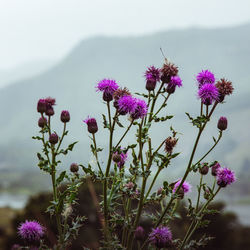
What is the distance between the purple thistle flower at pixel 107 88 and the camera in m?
2.68

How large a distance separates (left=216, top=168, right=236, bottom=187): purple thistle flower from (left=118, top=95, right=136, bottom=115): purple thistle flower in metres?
0.97

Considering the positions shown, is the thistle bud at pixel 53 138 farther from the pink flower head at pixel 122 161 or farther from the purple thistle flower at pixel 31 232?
the purple thistle flower at pixel 31 232

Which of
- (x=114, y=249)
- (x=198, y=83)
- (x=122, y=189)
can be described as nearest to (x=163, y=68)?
(x=198, y=83)

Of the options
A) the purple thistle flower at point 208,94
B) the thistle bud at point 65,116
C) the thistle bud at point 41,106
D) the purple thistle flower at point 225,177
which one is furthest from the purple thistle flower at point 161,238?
the thistle bud at point 41,106

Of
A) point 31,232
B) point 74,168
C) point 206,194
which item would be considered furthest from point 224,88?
point 31,232

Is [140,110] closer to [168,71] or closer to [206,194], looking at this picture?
[168,71]

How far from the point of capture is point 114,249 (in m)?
2.18

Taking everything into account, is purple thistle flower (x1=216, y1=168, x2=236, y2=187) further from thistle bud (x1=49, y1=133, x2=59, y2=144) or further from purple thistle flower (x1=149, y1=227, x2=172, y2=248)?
thistle bud (x1=49, y1=133, x2=59, y2=144)

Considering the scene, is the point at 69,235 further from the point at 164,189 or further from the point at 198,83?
the point at 198,83

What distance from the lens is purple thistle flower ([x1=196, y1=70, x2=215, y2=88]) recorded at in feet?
8.89

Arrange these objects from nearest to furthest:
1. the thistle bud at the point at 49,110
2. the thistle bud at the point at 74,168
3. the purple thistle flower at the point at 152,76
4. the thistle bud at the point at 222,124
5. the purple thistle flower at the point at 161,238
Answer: the purple thistle flower at the point at 161,238 < the purple thistle flower at the point at 152,76 < the thistle bud at the point at 222,124 < the thistle bud at the point at 74,168 < the thistle bud at the point at 49,110

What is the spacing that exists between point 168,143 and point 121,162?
41 cm

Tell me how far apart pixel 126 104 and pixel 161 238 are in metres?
0.91

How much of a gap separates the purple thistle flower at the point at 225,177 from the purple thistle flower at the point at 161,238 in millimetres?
723
